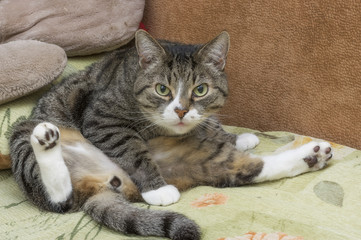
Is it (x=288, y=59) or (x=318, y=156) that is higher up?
(x=288, y=59)

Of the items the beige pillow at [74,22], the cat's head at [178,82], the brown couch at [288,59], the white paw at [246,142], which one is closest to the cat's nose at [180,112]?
the cat's head at [178,82]

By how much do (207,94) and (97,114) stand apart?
396mm

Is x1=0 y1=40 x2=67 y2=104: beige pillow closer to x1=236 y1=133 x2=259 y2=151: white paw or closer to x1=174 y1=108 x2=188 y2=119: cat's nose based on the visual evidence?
x1=174 y1=108 x2=188 y2=119: cat's nose

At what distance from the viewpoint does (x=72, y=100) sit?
5.34 ft

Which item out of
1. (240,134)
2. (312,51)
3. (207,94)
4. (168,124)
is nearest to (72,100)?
(168,124)

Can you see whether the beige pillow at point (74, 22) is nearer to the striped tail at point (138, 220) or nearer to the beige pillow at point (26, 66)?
the beige pillow at point (26, 66)

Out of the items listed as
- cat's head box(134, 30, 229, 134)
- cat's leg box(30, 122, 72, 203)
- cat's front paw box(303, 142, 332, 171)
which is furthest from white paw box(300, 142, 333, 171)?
cat's leg box(30, 122, 72, 203)

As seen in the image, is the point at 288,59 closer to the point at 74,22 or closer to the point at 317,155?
the point at 317,155

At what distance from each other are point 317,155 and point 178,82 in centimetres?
50

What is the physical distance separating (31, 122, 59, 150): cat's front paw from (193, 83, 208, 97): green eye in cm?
49

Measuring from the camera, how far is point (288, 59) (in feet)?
5.46

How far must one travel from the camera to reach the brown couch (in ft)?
4.98

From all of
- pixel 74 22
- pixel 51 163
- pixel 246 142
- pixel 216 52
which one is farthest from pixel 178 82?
pixel 74 22

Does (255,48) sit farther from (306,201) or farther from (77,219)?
(77,219)
